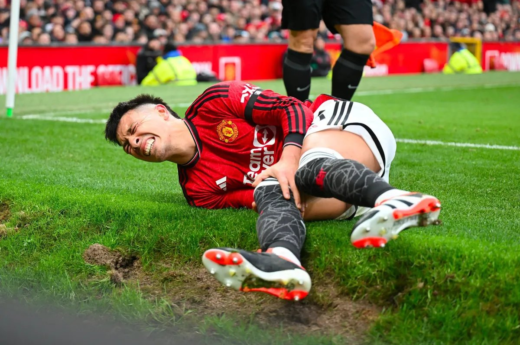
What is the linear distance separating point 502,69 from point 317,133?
66.4 feet

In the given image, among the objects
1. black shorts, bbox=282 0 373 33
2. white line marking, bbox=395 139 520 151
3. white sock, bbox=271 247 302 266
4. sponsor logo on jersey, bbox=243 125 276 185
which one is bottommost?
white line marking, bbox=395 139 520 151

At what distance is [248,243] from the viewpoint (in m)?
3.18

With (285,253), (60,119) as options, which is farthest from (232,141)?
(60,119)

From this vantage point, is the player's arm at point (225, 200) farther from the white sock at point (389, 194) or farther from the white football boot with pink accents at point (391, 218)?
the white football boot with pink accents at point (391, 218)

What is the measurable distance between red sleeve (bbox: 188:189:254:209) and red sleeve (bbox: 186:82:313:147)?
1.07 ft

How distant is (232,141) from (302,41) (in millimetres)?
2125

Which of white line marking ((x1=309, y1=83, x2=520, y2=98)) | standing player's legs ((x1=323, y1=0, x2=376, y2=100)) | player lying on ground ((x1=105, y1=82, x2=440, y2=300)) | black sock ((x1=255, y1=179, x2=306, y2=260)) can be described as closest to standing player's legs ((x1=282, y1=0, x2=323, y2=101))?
standing player's legs ((x1=323, y1=0, x2=376, y2=100))

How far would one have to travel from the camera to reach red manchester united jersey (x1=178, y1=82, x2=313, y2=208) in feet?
11.2

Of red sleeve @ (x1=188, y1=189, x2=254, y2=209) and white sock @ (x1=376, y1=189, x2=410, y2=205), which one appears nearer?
white sock @ (x1=376, y1=189, x2=410, y2=205)

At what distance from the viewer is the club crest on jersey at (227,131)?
342cm

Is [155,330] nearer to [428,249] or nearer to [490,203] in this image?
[428,249]

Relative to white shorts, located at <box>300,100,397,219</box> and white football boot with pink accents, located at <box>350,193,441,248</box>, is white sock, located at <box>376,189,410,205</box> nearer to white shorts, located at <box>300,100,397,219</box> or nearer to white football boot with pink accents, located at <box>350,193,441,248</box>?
white football boot with pink accents, located at <box>350,193,441,248</box>

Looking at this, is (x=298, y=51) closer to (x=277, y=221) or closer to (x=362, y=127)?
(x=362, y=127)

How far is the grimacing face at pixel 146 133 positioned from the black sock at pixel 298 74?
2.06m
